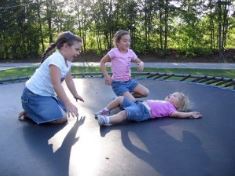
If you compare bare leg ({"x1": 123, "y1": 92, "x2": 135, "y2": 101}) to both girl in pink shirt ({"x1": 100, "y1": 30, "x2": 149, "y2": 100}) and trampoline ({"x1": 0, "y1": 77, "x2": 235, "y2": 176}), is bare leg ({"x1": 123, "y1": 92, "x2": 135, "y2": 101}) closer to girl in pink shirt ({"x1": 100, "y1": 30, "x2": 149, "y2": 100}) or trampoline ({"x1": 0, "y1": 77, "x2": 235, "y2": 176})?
girl in pink shirt ({"x1": 100, "y1": 30, "x2": 149, "y2": 100})

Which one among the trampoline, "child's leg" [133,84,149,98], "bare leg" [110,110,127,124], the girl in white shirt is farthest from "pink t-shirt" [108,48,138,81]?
"bare leg" [110,110,127,124]

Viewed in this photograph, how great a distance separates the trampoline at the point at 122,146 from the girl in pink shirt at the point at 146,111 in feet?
0.17

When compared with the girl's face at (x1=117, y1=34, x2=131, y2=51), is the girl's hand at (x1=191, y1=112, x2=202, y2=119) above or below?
below

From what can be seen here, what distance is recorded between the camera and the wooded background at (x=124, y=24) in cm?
974

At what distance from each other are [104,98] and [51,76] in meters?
1.07

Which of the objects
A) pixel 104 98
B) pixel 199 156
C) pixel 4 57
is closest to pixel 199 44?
pixel 4 57

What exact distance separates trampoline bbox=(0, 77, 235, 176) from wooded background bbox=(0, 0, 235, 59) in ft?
23.8

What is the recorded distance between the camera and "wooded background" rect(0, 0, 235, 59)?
974 cm

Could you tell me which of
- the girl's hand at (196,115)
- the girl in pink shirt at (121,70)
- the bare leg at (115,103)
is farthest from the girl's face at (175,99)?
the girl in pink shirt at (121,70)

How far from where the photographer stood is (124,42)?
3.02m

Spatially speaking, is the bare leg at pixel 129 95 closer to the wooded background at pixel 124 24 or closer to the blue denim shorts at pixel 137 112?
the blue denim shorts at pixel 137 112

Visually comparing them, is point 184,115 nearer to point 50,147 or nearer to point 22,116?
point 50,147

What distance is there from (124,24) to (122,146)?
8.50 metres

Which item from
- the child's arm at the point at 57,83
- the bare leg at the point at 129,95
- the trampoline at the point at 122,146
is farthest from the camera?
the bare leg at the point at 129,95
